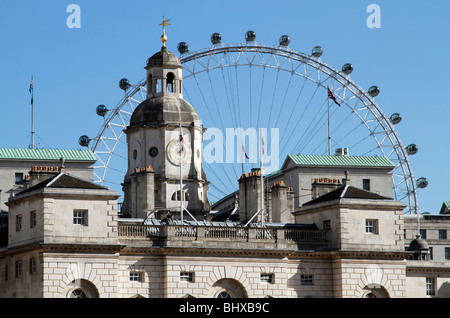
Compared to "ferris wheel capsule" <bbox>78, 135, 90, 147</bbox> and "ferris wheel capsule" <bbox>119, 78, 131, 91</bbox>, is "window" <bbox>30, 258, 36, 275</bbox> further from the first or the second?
"ferris wheel capsule" <bbox>119, 78, 131, 91</bbox>

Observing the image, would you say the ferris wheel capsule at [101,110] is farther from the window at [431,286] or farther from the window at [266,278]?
the window at [266,278]

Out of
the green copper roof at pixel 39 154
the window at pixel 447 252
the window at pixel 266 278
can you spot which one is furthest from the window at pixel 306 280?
the window at pixel 447 252

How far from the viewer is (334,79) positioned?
174 meters

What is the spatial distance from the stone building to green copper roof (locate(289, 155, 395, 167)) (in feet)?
136

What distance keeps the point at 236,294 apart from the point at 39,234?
54.4ft

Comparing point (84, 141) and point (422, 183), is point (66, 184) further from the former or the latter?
point (422, 183)

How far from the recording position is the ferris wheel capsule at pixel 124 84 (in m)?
170

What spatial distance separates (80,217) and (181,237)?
27.8 ft

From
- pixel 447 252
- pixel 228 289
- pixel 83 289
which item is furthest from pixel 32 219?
pixel 447 252

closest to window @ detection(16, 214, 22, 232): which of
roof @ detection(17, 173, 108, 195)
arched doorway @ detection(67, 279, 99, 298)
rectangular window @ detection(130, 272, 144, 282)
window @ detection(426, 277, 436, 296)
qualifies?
roof @ detection(17, 173, 108, 195)

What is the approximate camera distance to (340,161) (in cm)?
17188

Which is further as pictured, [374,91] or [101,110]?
[374,91]

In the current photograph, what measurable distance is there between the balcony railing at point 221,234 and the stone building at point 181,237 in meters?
0.09
